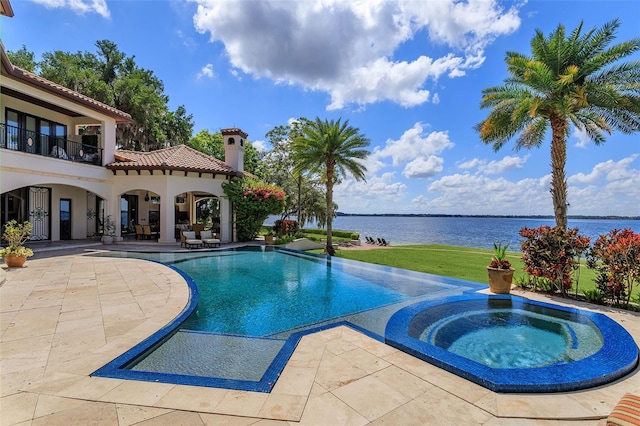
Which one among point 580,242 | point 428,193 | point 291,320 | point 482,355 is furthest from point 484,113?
point 428,193

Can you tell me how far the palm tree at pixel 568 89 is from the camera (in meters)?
10.1

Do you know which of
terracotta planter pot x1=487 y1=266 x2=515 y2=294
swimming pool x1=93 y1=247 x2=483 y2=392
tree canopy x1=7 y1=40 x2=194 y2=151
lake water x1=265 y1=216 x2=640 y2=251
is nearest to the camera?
swimming pool x1=93 y1=247 x2=483 y2=392

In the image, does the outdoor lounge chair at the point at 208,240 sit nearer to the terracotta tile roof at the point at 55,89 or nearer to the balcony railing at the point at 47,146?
the balcony railing at the point at 47,146

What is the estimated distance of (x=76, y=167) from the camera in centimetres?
1667

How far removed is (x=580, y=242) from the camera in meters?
8.81

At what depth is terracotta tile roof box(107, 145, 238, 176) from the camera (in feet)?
59.3

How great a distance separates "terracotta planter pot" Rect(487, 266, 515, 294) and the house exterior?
16157 millimetres

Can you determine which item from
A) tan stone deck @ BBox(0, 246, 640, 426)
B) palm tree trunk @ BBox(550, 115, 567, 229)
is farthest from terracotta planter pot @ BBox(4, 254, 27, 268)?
palm tree trunk @ BBox(550, 115, 567, 229)

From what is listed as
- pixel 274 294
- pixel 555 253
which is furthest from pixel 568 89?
pixel 274 294

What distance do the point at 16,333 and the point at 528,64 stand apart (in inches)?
588

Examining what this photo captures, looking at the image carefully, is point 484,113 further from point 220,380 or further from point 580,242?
point 220,380

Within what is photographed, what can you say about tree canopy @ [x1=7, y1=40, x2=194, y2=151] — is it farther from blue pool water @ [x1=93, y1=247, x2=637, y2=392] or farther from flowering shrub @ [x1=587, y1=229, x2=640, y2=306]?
flowering shrub @ [x1=587, y1=229, x2=640, y2=306]

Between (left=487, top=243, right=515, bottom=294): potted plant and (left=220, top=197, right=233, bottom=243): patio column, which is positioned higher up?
(left=220, top=197, right=233, bottom=243): patio column

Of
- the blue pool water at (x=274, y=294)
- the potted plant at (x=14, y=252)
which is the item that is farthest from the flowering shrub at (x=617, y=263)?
the potted plant at (x=14, y=252)
